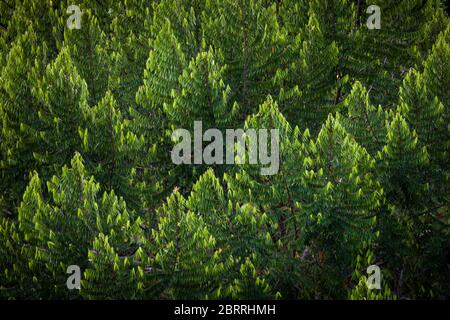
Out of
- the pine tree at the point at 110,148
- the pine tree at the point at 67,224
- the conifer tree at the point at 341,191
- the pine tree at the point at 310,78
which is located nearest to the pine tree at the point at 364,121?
the conifer tree at the point at 341,191

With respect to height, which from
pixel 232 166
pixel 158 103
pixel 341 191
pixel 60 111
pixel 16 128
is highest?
pixel 158 103

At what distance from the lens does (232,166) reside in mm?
7520

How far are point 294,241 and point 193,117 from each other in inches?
97.3

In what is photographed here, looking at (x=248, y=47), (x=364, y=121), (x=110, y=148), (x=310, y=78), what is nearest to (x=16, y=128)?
(x=110, y=148)

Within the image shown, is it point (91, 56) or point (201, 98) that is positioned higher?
point (91, 56)

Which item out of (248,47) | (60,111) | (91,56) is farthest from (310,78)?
(60,111)

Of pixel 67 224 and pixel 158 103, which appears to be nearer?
pixel 67 224

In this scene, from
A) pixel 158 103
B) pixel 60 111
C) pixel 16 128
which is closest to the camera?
pixel 60 111

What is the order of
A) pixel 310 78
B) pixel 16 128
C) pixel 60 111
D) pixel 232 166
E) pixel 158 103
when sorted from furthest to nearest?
pixel 310 78 < pixel 16 128 < pixel 158 103 < pixel 232 166 < pixel 60 111

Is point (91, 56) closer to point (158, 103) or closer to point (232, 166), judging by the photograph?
point (158, 103)

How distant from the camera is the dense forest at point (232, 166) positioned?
619cm

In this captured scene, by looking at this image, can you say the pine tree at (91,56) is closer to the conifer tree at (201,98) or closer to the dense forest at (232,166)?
the dense forest at (232,166)

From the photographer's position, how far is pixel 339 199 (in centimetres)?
628
